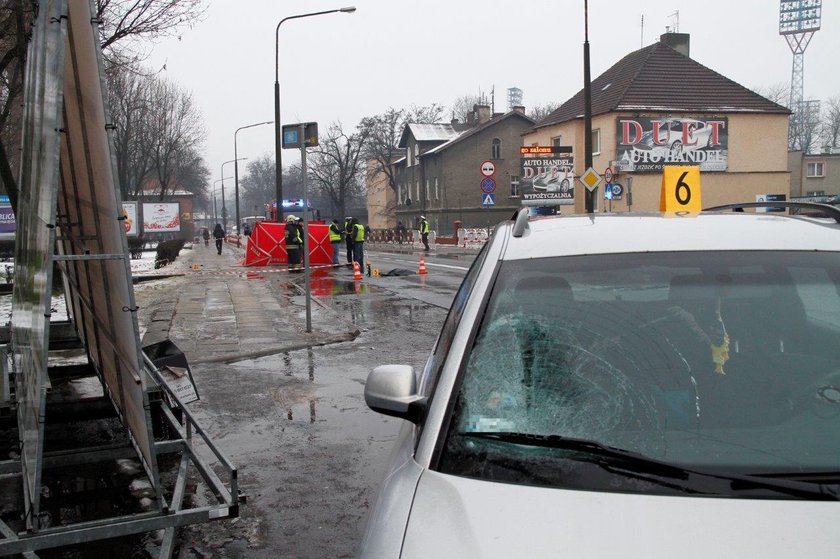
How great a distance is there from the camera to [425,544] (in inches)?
77.2

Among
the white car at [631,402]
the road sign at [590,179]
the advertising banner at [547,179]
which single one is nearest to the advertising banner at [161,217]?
the advertising banner at [547,179]

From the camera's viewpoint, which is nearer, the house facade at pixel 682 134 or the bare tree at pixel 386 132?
the house facade at pixel 682 134

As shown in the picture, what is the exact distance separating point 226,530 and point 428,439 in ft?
8.45

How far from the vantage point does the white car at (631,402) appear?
1921 mm

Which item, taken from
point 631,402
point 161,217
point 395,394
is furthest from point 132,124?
point 631,402

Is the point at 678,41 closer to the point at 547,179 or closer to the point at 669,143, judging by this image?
the point at 669,143

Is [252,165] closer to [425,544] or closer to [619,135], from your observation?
A: [619,135]

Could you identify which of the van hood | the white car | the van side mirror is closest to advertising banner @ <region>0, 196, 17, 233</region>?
the van side mirror

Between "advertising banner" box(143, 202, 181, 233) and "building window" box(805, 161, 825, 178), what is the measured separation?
52.7 m

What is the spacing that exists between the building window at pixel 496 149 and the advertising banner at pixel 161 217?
28812 mm

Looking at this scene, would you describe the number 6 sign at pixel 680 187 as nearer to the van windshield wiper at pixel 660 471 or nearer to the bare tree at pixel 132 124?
the van windshield wiper at pixel 660 471

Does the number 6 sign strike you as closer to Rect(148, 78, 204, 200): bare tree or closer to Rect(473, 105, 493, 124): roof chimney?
Rect(148, 78, 204, 200): bare tree

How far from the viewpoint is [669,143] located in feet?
144

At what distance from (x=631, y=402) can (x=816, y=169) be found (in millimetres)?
76655
